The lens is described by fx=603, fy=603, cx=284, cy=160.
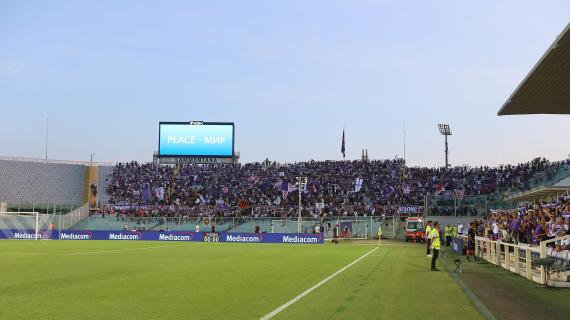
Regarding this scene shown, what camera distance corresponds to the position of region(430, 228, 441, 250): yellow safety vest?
2174 cm

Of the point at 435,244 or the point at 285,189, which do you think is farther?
the point at 285,189

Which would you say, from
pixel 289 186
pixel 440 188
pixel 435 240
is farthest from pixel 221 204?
pixel 435 240

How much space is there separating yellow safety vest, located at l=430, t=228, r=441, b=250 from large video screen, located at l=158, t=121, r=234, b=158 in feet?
143

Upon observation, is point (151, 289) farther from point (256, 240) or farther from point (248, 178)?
point (248, 178)

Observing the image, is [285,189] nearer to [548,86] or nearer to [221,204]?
[221,204]

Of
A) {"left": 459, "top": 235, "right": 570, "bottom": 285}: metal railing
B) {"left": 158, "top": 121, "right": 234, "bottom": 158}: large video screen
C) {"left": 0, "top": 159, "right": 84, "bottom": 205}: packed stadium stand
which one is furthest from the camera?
{"left": 0, "top": 159, "right": 84, "bottom": 205}: packed stadium stand

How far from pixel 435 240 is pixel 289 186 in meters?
53.4

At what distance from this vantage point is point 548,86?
22.1m

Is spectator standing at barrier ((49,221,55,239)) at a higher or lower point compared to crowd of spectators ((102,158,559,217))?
lower

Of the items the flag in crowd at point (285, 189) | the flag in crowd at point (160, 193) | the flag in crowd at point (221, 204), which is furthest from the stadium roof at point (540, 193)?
the flag in crowd at point (160, 193)

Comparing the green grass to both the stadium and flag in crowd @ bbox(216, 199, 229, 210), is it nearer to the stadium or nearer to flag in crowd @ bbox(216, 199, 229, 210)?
the stadium

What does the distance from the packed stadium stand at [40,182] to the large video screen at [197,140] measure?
85.2ft

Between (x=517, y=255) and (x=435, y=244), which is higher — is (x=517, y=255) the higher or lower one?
the lower one

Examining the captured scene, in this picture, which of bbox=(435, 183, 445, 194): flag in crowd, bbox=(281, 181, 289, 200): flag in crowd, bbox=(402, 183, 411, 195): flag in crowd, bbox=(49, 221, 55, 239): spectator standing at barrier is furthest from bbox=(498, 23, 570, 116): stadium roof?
bbox=(281, 181, 289, 200): flag in crowd
